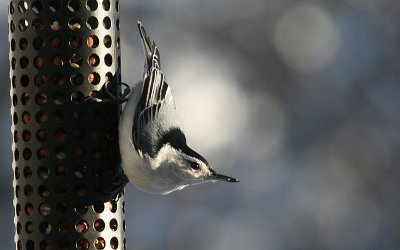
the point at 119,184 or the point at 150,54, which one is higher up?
the point at 150,54

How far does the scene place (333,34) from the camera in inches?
357

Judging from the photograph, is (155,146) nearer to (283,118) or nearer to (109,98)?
(109,98)

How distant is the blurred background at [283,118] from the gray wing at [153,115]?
445 cm

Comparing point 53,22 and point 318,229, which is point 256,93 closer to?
point 318,229

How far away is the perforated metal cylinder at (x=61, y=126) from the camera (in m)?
3.47

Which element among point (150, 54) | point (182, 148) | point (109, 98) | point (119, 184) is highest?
point (150, 54)

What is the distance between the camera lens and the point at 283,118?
8.53 m

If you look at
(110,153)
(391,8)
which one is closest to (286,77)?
(391,8)

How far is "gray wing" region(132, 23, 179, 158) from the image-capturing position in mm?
3420

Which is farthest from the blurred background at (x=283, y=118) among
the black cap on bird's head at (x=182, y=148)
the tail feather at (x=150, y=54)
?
the black cap on bird's head at (x=182, y=148)

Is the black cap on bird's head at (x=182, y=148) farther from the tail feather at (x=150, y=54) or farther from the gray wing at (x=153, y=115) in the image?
the tail feather at (x=150, y=54)

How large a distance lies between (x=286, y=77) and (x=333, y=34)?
71cm

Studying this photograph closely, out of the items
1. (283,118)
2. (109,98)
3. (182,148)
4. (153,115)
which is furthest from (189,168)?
(283,118)

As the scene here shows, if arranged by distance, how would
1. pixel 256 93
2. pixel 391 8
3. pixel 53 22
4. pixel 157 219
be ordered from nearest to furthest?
pixel 53 22, pixel 157 219, pixel 256 93, pixel 391 8
